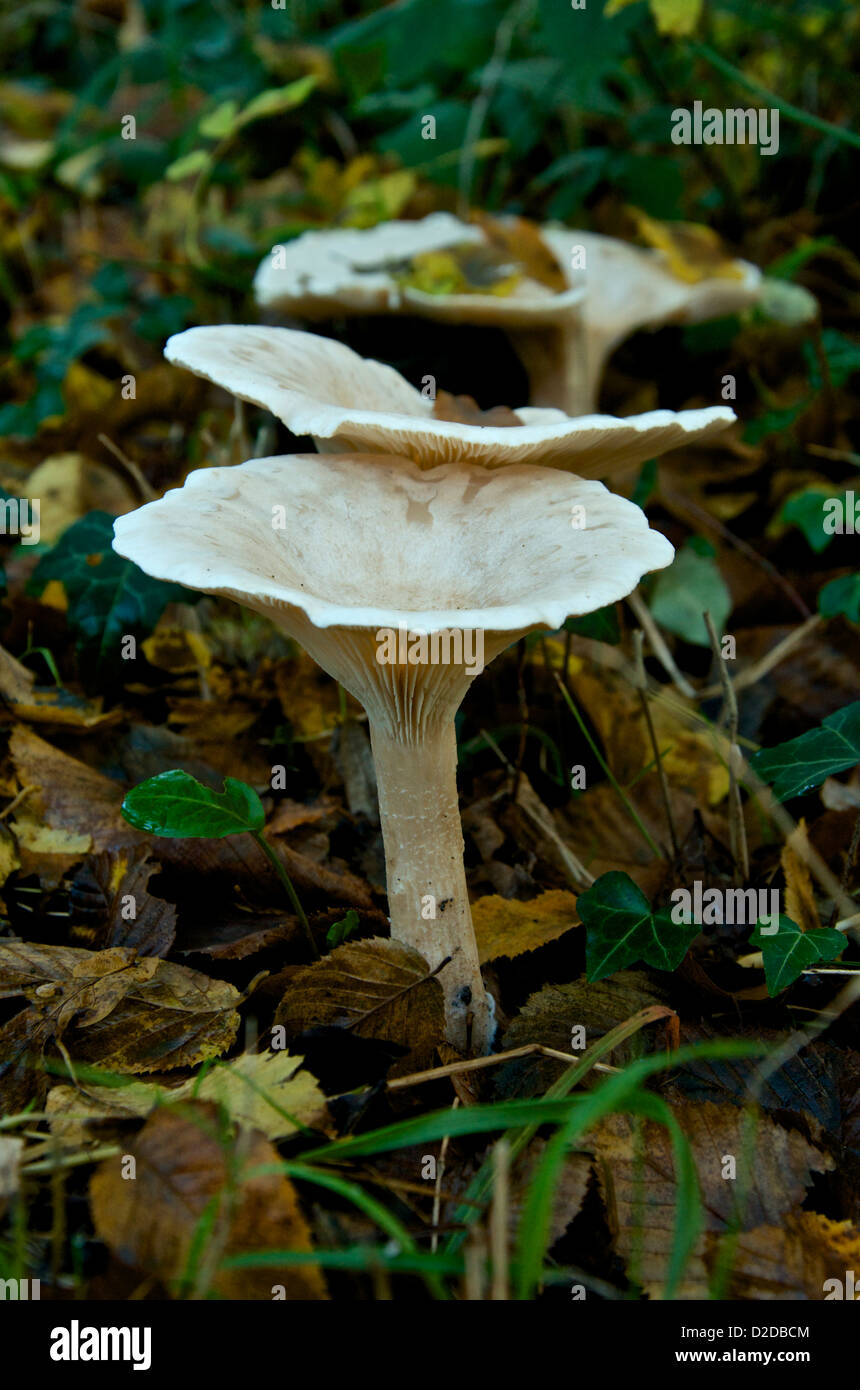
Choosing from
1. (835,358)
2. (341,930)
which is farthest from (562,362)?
(341,930)

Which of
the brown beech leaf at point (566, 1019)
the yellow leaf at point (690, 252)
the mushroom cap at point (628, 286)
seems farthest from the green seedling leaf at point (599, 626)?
the yellow leaf at point (690, 252)

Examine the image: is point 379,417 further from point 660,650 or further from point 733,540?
point 733,540

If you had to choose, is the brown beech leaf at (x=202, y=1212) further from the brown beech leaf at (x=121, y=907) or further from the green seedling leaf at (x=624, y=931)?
the green seedling leaf at (x=624, y=931)

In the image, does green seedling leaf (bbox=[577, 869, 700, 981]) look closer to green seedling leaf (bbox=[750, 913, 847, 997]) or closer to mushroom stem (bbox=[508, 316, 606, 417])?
green seedling leaf (bbox=[750, 913, 847, 997])

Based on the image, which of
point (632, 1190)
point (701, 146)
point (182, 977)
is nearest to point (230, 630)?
point (182, 977)
